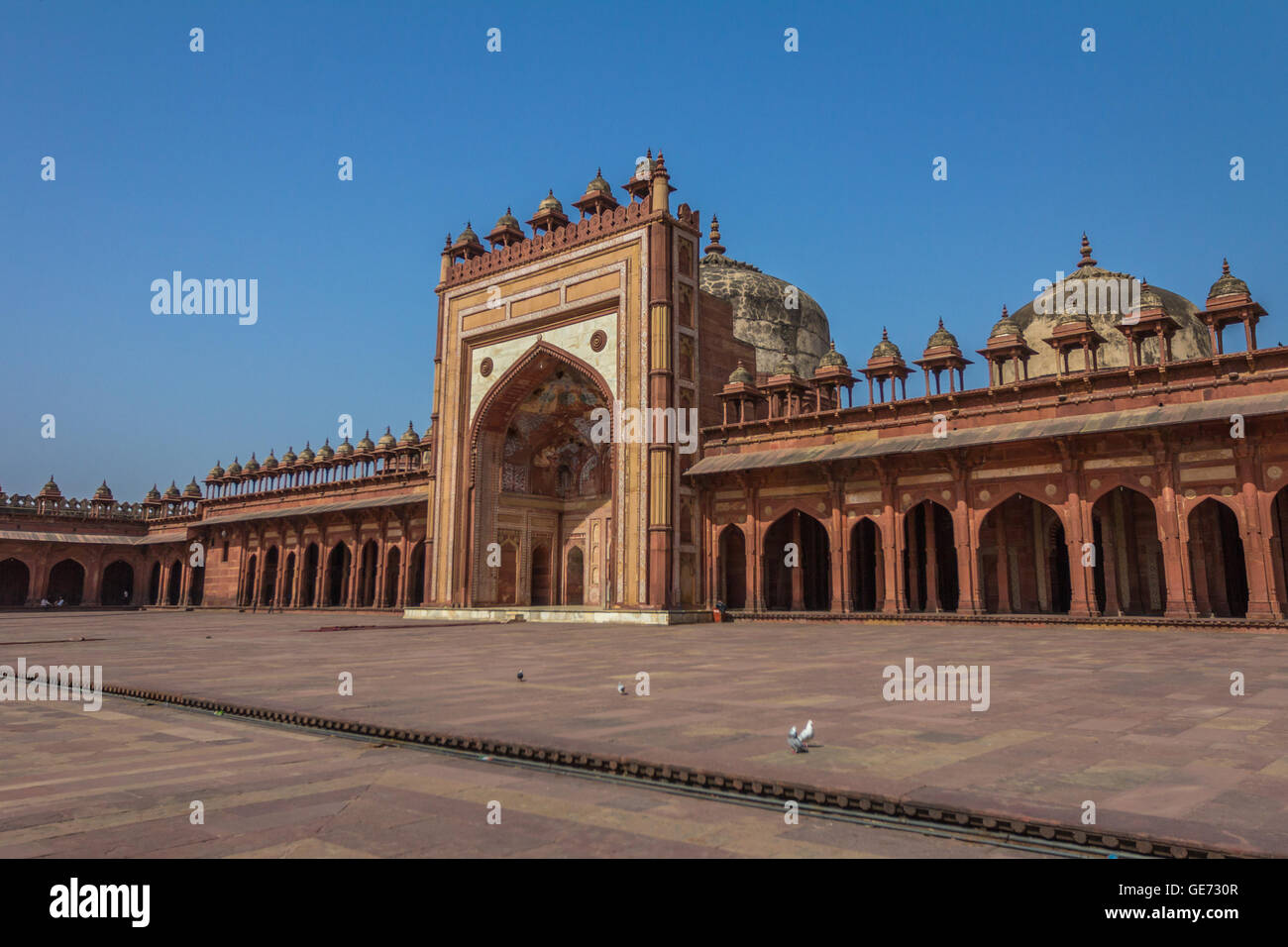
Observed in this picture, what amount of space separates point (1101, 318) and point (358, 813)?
101ft

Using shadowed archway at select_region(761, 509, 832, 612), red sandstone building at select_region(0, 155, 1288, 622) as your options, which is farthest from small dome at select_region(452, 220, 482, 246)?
shadowed archway at select_region(761, 509, 832, 612)

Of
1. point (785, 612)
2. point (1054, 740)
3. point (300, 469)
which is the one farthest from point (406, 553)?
point (1054, 740)

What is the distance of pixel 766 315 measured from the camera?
37.6 meters

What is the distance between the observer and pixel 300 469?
43.5m

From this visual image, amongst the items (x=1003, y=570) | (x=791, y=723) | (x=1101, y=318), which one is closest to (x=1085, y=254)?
(x=1101, y=318)

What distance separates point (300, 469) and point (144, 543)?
558 inches

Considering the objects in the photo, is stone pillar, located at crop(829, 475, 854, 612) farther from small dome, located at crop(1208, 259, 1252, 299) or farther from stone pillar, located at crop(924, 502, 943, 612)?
small dome, located at crop(1208, 259, 1252, 299)

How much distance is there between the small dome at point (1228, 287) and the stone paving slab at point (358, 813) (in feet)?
66.3

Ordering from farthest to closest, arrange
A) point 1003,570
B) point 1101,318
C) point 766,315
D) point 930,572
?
1. point 766,315
2. point 1101,318
3. point 930,572
4. point 1003,570

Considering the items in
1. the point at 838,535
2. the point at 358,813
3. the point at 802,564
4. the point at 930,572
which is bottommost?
the point at 358,813

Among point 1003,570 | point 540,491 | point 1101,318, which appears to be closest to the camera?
point 1003,570

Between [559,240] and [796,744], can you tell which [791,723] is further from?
[559,240]

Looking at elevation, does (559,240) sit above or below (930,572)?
above
